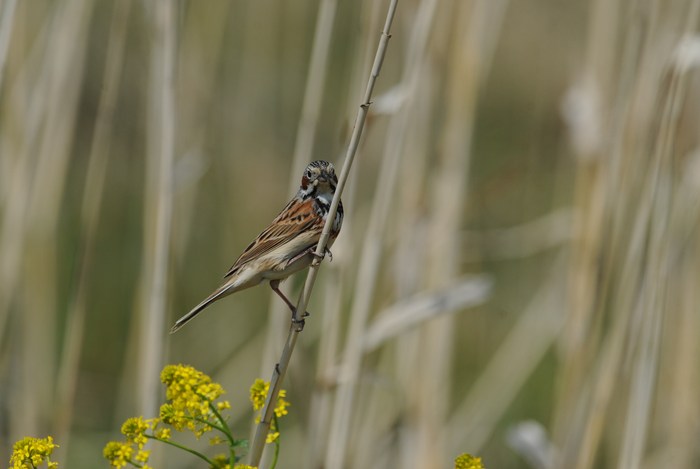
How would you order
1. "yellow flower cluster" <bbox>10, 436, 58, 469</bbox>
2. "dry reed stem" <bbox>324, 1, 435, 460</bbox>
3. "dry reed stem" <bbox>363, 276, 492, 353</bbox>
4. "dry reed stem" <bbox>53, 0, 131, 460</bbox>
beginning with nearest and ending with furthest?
"yellow flower cluster" <bbox>10, 436, 58, 469</bbox> < "dry reed stem" <bbox>324, 1, 435, 460</bbox> < "dry reed stem" <bbox>363, 276, 492, 353</bbox> < "dry reed stem" <bbox>53, 0, 131, 460</bbox>

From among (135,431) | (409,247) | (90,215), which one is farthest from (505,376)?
(135,431)

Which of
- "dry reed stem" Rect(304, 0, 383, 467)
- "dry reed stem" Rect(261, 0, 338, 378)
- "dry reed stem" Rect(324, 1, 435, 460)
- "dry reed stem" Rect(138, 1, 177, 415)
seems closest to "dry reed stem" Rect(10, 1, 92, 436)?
"dry reed stem" Rect(138, 1, 177, 415)

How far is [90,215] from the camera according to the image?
9.50ft

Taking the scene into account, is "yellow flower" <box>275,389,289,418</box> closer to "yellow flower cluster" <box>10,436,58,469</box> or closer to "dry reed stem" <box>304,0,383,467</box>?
"yellow flower cluster" <box>10,436,58,469</box>

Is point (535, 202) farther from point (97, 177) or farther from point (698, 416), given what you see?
point (97, 177)

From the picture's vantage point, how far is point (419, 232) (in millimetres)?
2963

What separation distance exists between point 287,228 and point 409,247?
89 cm

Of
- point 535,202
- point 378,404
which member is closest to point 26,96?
point 378,404

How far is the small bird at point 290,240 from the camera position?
206cm

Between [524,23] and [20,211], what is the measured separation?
354 centimetres

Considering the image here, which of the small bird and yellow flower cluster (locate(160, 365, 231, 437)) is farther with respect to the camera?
the small bird

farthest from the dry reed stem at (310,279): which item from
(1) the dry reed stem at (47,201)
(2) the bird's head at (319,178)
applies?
(1) the dry reed stem at (47,201)

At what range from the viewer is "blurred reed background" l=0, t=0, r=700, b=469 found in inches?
99.1

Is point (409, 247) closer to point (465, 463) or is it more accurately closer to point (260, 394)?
point (260, 394)
